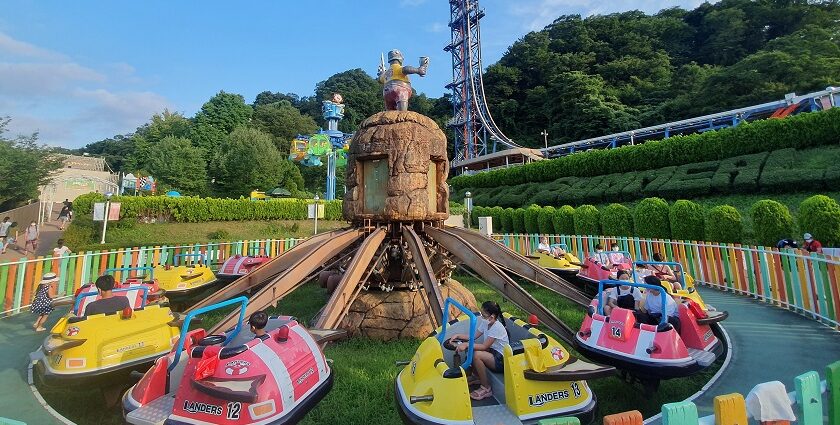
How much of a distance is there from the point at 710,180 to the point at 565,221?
818 cm

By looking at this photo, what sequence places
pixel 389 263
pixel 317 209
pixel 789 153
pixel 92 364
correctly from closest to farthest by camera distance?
pixel 92 364, pixel 389 263, pixel 789 153, pixel 317 209

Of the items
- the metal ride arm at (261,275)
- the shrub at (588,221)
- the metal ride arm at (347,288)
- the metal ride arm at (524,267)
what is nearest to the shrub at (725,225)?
the shrub at (588,221)

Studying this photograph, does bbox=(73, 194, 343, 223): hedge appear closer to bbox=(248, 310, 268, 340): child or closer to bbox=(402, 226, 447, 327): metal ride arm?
bbox=(402, 226, 447, 327): metal ride arm

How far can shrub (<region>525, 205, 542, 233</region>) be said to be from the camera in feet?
70.9

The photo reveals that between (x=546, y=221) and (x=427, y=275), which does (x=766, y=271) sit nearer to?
(x=427, y=275)

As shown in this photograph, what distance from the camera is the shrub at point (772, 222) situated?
11.9 metres

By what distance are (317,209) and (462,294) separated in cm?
1464

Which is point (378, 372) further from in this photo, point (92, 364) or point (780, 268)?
point (780, 268)

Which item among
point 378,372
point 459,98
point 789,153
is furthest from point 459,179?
point 378,372

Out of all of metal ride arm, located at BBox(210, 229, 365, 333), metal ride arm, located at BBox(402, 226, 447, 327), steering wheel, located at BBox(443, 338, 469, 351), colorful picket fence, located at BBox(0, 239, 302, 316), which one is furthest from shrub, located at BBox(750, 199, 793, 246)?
colorful picket fence, located at BBox(0, 239, 302, 316)

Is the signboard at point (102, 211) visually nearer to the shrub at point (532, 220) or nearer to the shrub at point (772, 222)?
the shrub at point (532, 220)

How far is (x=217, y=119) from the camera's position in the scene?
57.3 meters

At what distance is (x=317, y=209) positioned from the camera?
69.4ft

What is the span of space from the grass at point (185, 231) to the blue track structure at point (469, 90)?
30.7 meters
